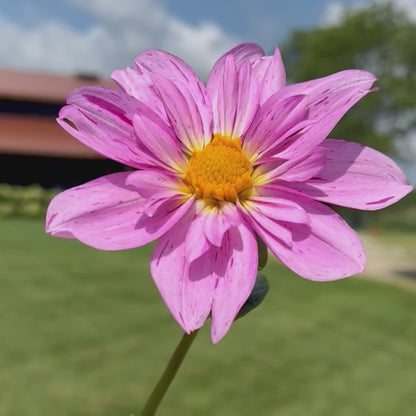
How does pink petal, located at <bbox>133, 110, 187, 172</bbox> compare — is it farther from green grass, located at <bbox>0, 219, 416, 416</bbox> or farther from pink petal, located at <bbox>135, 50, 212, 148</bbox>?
green grass, located at <bbox>0, 219, 416, 416</bbox>

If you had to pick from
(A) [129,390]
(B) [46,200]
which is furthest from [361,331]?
(B) [46,200]

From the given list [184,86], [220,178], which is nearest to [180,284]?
[220,178]

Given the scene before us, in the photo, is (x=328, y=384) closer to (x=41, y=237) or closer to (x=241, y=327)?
(x=241, y=327)

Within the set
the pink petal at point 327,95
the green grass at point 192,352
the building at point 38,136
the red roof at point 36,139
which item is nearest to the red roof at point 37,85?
the building at point 38,136

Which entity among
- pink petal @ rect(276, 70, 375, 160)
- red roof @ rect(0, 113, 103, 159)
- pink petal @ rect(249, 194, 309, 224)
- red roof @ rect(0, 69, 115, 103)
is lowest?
red roof @ rect(0, 113, 103, 159)

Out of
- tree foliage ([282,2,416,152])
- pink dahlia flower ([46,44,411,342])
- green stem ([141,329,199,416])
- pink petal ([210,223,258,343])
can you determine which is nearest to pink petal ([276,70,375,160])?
pink dahlia flower ([46,44,411,342])

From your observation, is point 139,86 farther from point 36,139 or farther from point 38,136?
point 38,136
